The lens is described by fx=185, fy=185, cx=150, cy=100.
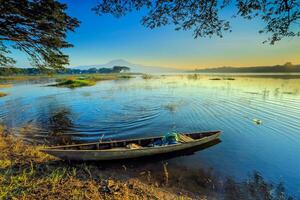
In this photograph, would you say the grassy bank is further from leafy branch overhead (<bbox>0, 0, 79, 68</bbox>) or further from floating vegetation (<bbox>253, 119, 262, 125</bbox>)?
floating vegetation (<bbox>253, 119, 262, 125</bbox>)

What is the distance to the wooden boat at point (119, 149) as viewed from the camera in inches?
368

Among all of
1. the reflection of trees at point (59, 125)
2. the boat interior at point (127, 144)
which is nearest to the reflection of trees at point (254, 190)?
the boat interior at point (127, 144)

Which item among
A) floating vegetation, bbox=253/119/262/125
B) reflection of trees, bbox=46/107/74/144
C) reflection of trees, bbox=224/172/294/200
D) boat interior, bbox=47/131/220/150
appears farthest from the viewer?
floating vegetation, bbox=253/119/262/125

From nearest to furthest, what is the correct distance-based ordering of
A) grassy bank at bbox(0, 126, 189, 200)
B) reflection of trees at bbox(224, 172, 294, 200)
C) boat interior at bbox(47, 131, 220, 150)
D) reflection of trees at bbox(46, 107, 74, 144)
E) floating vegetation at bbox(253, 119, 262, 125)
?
1. grassy bank at bbox(0, 126, 189, 200)
2. reflection of trees at bbox(224, 172, 294, 200)
3. boat interior at bbox(47, 131, 220, 150)
4. reflection of trees at bbox(46, 107, 74, 144)
5. floating vegetation at bbox(253, 119, 262, 125)

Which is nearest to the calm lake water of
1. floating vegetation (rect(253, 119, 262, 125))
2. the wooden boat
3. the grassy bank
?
floating vegetation (rect(253, 119, 262, 125))

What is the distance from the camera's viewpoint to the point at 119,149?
10477 millimetres

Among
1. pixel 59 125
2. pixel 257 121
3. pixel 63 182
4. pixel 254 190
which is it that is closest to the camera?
pixel 63 182

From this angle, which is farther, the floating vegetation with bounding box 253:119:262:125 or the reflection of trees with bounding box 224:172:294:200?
the floating vegetation with bounding box 253:119:262:125

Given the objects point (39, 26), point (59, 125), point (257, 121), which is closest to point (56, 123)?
point (59, 125)

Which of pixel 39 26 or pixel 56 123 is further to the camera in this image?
pixel 56 123

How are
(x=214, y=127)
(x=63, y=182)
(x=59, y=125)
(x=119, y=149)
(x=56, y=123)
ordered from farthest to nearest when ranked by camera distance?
(x=56, y=123), (x=59, y=125), (x=214, y=127), (x=119, y=149), (x=63, y=182)

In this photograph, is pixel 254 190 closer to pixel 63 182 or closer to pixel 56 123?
pixel 63 182

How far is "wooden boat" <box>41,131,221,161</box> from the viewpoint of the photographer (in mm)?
9336

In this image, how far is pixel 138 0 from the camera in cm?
660
